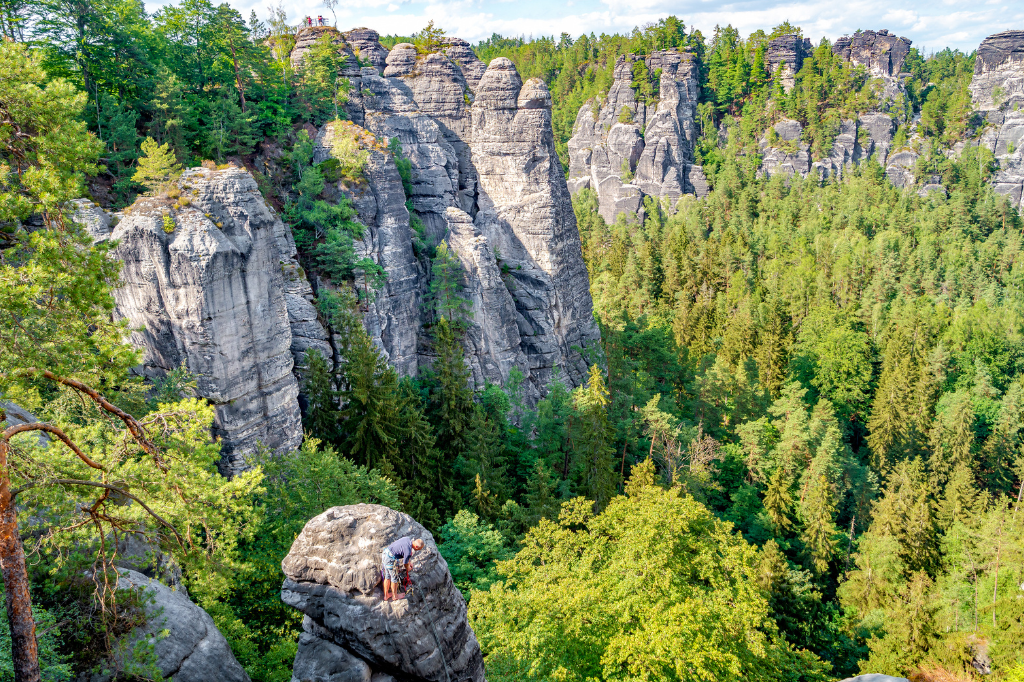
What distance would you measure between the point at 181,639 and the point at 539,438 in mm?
22495

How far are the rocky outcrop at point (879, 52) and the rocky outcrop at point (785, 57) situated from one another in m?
8.99

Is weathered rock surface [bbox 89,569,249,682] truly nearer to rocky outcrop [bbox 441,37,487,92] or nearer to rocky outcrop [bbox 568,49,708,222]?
rocky outcrop [bbox 441,37,487,92]

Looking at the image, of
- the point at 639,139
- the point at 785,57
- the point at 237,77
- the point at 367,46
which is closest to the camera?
the point at 237,77

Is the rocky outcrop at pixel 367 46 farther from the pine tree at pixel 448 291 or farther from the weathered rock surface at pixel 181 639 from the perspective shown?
the weathered rock surface at pixel 181 639

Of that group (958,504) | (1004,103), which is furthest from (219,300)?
(1004,103)

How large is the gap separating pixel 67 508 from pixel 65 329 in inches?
101

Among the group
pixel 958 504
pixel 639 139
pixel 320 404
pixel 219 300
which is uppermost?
pixel 639 139

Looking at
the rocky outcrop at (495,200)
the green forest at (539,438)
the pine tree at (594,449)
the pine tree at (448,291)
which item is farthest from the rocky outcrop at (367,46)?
the pine tree at (594,449)

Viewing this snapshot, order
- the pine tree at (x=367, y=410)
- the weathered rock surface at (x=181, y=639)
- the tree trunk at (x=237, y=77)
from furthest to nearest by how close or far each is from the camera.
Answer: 1. the tree trunk at (x=237, y=77)
2. the pine tree at (x=367, y=410)
3. the weathered rock surface at (x=181, y=639)

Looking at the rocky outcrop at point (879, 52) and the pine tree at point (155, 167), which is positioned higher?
the rocky outcrop at point (879, 52)

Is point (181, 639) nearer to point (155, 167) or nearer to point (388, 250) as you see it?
point (155, 167)

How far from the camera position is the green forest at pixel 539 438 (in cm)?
902

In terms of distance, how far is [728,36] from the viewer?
341 ft

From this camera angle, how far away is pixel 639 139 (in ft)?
282
